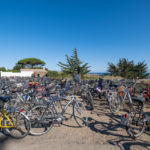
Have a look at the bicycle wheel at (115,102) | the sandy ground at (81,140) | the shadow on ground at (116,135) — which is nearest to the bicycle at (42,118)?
the sandy ground at (81,140)

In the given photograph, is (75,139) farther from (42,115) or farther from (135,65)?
(135,65)

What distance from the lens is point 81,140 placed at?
2.26 meters

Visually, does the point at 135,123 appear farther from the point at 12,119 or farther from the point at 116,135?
the point at 12,119

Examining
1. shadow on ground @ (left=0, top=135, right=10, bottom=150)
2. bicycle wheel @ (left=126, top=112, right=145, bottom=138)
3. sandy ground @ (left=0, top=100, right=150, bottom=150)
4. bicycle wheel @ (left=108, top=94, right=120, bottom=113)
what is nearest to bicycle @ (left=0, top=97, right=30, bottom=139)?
shadow on ground @ (left=0, top=135, right=10, bottom=150)

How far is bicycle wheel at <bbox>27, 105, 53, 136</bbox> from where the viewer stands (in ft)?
8.18

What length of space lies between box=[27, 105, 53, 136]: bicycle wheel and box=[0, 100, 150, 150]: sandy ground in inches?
6.3

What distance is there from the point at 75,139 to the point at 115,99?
2282 mm

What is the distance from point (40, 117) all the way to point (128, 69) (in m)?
17.6

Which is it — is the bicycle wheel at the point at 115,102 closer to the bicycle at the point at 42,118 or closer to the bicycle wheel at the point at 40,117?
the bicycle at the point at 42,118

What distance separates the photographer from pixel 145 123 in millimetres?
2213


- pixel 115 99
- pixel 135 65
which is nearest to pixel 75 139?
pixel 115 99

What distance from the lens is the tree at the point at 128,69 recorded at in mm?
16819

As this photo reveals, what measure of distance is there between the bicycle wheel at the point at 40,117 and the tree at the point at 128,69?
53.0ft

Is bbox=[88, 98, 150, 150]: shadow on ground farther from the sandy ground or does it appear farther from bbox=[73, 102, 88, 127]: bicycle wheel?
bbox=[73, 102, 88, 127]: bicycle wheel
